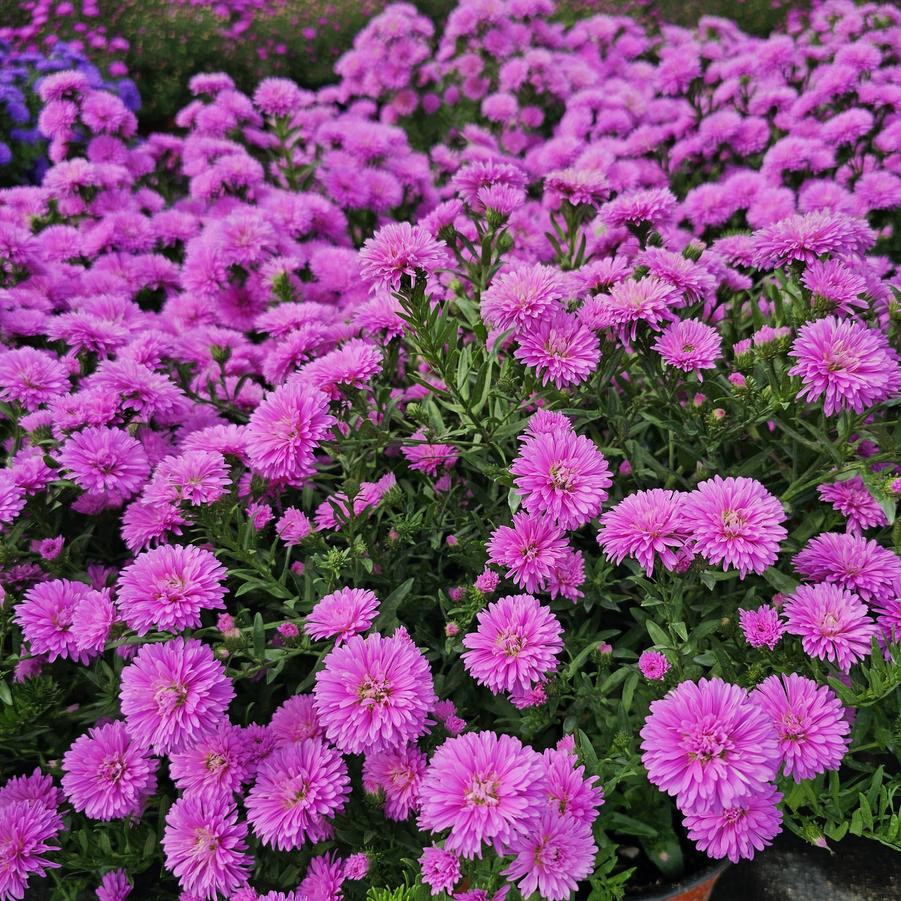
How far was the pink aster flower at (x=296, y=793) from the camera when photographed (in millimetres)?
1389

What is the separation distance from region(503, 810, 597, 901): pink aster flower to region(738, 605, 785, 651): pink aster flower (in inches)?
→ 20.7

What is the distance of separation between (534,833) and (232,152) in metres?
3.13

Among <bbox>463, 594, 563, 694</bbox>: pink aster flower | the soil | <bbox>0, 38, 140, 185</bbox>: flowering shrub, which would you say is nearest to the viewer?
<bbox>463, 594, 563, 694</bbox>: pink aster flower

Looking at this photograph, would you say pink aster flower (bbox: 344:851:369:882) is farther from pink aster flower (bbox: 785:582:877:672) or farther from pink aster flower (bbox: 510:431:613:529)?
pink aster flower (bbox: 785:582:877:672)

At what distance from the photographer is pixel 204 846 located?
143 cm

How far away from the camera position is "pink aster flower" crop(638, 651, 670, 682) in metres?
1.48

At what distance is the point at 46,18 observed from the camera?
19.5ft

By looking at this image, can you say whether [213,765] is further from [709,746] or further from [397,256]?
[397,256]

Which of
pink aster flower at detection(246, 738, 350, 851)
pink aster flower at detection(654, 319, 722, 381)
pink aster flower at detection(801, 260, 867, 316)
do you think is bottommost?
pink aster flower at detection(246, 738, 350, 851)

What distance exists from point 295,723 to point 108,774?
0.39 meters

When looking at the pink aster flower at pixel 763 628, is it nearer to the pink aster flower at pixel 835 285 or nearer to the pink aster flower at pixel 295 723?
the pink aster flower at pixel 835 285

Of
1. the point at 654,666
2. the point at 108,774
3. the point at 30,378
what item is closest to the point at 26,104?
the point at 30,378

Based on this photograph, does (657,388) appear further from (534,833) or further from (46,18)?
(46,18)

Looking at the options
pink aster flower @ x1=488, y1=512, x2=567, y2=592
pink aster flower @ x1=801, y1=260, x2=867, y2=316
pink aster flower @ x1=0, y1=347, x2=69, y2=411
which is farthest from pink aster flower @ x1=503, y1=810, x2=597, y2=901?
pink aster flower @ x1=0, y1=347, x2=69, y2=411
